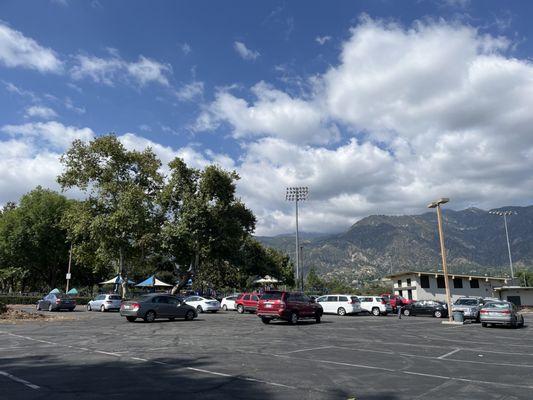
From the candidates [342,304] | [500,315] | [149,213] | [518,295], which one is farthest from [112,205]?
[518,295]

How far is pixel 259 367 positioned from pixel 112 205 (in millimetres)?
41471

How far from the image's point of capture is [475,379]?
9.31m

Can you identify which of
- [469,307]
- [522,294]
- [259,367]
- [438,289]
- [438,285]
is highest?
[438,285]

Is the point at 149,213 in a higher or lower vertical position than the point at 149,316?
higher

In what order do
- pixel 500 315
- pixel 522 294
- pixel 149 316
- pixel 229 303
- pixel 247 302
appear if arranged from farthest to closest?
pixel 522 294 < pixel 229 303 < pixel 247 302 < pixel 149 316 < pixel 500 315

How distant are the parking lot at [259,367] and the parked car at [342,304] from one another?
17830 millimetres

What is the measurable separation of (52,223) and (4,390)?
193ft

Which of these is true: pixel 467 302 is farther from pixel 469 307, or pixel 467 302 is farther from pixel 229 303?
pixel 229 303

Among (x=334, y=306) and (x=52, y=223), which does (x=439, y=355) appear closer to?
(x=334, y=306)

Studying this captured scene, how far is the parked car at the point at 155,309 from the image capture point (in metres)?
24.9

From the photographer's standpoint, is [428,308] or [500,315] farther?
[428,308]

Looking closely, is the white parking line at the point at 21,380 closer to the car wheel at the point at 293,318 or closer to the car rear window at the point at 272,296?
the car rear window at the point at 272,296

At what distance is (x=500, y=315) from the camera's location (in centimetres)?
2414

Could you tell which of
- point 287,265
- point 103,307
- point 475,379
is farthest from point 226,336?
point 287,265
